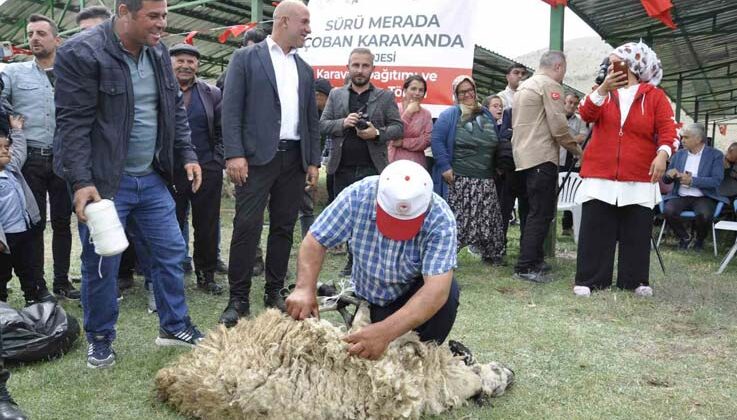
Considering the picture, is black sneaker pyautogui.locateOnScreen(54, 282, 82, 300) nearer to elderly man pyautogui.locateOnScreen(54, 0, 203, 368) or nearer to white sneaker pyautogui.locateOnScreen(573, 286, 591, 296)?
elderly man pyautogui.locateOnScreen(54, 0, 203, 368)

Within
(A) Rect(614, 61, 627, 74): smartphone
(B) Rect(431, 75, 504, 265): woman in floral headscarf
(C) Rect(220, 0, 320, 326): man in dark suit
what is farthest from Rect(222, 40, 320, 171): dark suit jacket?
(A) Rect(614, 61, 627, 74): smartphone

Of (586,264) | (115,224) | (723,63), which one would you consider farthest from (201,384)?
(723,63)

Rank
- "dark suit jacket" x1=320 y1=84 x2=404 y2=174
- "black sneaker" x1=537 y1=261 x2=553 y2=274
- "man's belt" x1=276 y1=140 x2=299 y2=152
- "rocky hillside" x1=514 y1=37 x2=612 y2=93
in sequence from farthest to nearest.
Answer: "rocky hillside" x1=514 y1=37 x2=612 y2=93, "black sneaker" x1=537 y1=261 x2=553 y2=274, "dark suit jacket" x1=320 y1=84 x2=404 y2=174, "man's belt" x1=276 y1=140 x2=299 y2=152

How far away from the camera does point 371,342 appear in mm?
2605

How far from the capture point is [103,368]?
331 cm

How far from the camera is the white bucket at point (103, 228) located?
296cm

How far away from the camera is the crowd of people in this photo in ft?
9.34

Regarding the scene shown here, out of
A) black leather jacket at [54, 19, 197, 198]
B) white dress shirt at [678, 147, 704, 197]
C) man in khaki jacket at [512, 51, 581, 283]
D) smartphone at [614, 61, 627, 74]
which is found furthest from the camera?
white dress shirt at [678, 147, 704, 197]

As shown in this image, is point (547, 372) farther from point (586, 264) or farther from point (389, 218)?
point (586, 264)

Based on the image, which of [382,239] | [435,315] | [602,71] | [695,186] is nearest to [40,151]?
[382,239]

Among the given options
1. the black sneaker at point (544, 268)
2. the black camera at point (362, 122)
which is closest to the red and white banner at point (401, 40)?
the black camera at point (362, 122)

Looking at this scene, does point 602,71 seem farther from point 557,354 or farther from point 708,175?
point 708,175

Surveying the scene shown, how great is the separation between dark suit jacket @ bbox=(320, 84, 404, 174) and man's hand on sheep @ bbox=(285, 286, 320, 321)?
8.70 feet

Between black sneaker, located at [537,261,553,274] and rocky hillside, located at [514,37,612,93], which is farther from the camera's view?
rocky hillside, located at [514,37,612,93]
